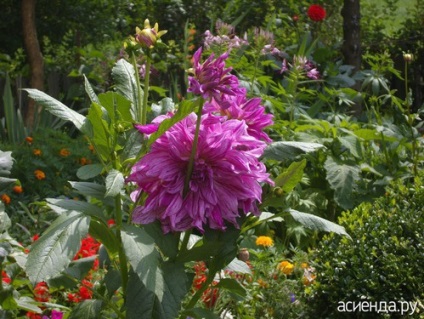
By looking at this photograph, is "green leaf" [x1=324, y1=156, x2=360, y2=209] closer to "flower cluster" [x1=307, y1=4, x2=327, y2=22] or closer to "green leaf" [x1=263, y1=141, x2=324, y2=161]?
"green leaf" [x1=263, y1=141, x2=324, y2=161]

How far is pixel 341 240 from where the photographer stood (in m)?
2.88

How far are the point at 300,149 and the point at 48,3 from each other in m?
6.91

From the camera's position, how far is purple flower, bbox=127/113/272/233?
1664mm

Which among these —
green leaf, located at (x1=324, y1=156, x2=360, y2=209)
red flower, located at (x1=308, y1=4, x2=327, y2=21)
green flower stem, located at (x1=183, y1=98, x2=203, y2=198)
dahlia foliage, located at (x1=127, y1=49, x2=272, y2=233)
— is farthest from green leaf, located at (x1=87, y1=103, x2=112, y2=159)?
red flower, located at (x1=308, y1=4, x2=327, y2=21)

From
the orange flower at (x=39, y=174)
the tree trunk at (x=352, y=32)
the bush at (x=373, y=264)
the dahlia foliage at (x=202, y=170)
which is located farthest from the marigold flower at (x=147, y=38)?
the tree trunk at (x=352, y=32)

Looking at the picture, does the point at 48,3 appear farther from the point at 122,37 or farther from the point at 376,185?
the point at 376,185

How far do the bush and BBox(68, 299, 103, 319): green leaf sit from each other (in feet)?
3.53

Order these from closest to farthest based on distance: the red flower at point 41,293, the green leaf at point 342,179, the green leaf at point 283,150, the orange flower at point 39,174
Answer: the green leaf at point 283,150
the red flower at point 41,293
the green leaf at point 342,179
the orange flower at point 39,174

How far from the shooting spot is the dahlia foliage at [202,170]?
5.44 ft

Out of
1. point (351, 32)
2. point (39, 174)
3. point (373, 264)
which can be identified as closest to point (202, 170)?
point (373, 264)

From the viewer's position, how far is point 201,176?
1.67 meters

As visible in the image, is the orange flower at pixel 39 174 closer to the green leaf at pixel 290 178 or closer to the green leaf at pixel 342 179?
the green leaf at pixel 342 179

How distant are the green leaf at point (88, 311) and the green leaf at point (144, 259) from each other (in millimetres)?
368

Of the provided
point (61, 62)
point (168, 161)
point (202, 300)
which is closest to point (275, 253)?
point (202, 300)
